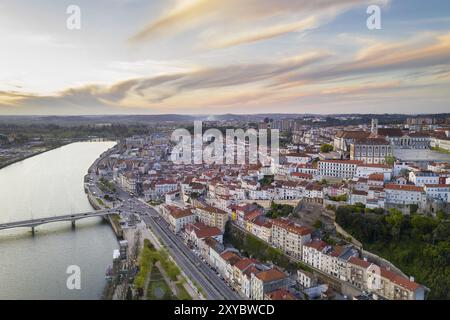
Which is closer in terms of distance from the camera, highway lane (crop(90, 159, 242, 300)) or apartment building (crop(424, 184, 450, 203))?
highway lane (crop(90, 159, 242, 300))

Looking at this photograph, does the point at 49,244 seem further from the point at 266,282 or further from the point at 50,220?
the point at 266,282

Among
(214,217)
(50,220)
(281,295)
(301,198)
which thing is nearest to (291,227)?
(301,198)

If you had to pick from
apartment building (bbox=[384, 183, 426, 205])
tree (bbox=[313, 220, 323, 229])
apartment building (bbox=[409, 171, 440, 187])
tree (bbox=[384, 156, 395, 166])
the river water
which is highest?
tree (bbox=[384, 156, 395, 166])

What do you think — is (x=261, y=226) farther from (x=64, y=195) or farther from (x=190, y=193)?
(x=64, y=195)

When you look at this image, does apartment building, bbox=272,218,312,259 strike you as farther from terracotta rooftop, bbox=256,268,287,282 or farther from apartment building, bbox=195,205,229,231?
apartment building, bbox=195,205,229,231

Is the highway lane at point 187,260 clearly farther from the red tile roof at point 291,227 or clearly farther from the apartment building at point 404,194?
the apartment building at point 404,194

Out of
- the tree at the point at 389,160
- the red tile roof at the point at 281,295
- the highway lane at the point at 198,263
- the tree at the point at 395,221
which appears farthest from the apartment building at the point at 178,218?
the tree at the point at 389,160

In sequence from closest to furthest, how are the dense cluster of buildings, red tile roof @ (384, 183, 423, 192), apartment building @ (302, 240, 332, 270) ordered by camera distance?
the dense cluster of buildings
apartment building @ (302, 240, 332, 270)
red tile roof @ (384, 183, 423, 192)

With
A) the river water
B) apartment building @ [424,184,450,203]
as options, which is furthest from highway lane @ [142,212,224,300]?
apartment building @ [424,184,450,203]

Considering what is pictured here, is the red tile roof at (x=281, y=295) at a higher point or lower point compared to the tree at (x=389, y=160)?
lower

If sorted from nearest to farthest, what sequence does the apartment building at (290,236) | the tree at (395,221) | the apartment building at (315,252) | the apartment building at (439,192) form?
1. the apartment building at (315,252)
2. the tree at (395,221)
3. the apartment building at (290,236)
4. the apartment building at (439,192)
